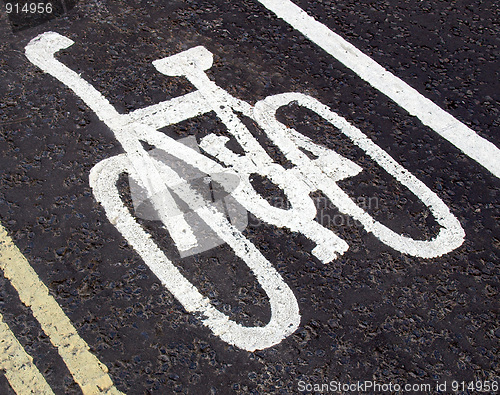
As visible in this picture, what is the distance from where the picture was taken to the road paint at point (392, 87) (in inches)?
150

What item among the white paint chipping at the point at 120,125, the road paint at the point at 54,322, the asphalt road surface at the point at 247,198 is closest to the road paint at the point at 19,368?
the asphalt road surface at the point at 247,198

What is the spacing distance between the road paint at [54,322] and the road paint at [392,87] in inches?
109

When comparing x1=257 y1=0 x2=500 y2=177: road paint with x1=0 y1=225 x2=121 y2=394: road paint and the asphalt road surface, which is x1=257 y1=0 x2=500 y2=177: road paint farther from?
x1=0 y1=225 x2=121 y2=394: road paint

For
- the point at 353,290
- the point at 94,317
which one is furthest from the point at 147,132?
the point at 353,290

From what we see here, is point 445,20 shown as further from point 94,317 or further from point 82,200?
point 94,317

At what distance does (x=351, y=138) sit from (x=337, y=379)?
174 centimetres

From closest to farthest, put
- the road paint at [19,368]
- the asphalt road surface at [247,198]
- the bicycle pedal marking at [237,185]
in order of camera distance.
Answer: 1. the road paint at [19,368]
2. the asphalt road surface at [247,198]
3. the bicycle pedal marking at [237,185]

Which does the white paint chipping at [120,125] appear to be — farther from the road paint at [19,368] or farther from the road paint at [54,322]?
the road paint at [19,368]

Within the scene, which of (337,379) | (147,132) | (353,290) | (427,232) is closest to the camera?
(337,379)

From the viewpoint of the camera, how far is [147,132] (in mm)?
3709

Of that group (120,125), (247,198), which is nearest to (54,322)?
(247,198)

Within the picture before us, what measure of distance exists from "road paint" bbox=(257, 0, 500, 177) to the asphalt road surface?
18mm

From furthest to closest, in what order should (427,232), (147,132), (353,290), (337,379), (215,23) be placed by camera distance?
(215,23) < (147,132) < (427,232) < (353,290) < (337,379)

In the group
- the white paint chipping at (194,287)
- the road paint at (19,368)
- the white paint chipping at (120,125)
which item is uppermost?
the white paint chipping at (120,125)
